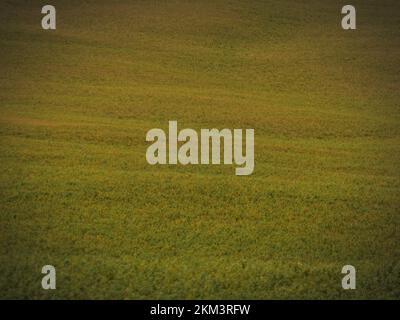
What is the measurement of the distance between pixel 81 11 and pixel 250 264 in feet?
49.6

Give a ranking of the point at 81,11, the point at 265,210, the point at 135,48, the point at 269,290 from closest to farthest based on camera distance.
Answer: the point at 269,290, the point at 265,210, the point at 135,48, the point at 81,11

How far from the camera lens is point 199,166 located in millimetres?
11016

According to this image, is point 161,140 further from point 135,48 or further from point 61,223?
point 135,48

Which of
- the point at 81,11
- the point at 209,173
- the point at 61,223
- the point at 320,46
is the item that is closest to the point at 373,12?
the point at 320,46

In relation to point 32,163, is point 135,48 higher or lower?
higher

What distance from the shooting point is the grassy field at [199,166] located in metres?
7.21

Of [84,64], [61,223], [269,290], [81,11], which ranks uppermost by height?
[81,11]

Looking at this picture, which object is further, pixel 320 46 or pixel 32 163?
pixel 320 46

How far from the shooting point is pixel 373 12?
20.4 metres

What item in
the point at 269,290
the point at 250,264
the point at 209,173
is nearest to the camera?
the point at 269,290

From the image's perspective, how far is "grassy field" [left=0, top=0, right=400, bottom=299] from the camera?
721 cm

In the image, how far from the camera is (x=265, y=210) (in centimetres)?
922

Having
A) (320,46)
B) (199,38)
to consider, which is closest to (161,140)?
→ (199,38)

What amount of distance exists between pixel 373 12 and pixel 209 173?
13195 mm
